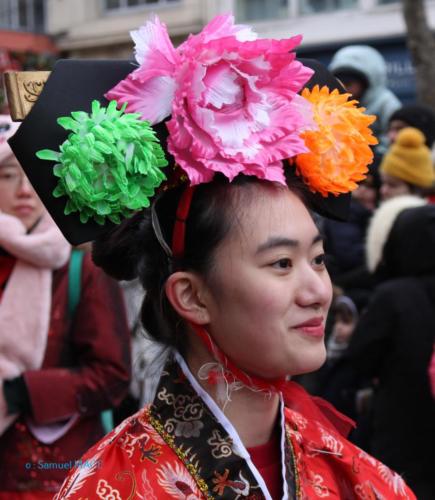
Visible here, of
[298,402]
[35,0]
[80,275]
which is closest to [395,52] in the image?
[35,0]

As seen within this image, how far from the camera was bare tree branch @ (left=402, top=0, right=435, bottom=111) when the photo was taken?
7.67 m

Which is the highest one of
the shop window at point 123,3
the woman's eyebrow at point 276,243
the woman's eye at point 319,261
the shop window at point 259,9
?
the woman's eyebrow at point 276,243

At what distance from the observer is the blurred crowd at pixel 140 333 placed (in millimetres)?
2982

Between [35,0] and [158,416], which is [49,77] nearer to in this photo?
[158,416]

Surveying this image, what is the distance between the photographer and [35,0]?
1545 cm

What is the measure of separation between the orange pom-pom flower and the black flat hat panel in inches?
12.4

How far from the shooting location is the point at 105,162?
180 centimetres

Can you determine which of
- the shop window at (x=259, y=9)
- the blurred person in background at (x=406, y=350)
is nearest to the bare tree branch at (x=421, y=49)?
the blurred person in background at (x=406, y=350)

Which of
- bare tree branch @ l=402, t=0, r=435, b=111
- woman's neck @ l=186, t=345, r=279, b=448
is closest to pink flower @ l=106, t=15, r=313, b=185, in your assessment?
woman's neck @ l=186, t=345, r=279, b=448

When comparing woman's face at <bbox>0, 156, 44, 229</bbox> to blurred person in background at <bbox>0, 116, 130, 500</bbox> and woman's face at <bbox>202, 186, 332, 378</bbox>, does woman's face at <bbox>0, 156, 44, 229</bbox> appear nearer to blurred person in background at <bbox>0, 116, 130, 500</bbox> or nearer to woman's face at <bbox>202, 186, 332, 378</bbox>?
blurred person in background at <bbox>0, 116, 130, 500</bbox>

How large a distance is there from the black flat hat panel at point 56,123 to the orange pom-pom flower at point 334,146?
1.03 feet

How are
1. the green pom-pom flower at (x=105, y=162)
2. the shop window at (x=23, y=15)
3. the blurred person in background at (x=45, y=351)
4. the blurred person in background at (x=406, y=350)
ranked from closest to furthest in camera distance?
the green pom-pom flower at (x=105, y=162) → the blurred person in background at (x=45, y=351) → the blurred person in background at (x=406, y=350) → the shop window at (x=23, y=15)

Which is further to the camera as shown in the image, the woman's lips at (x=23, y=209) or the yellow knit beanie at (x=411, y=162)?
the yellow knit beanie at (x=411, y=162)

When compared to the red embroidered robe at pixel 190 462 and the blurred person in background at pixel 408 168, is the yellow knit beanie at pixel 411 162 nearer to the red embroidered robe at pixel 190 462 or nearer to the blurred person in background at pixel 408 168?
the blurred person in background at pixel 408 168
